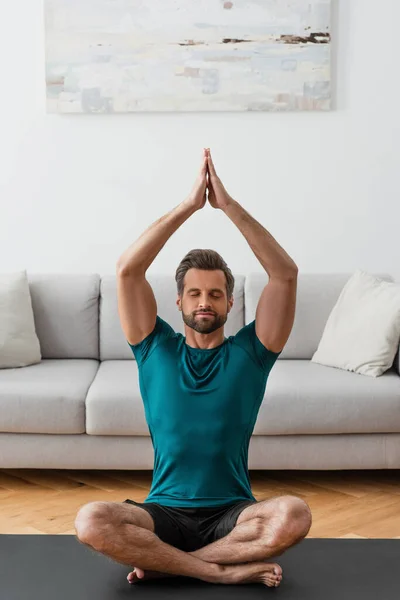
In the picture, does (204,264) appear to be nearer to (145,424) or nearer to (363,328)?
(145,424)

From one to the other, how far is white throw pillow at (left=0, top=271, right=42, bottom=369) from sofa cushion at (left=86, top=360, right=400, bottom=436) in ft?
1.70

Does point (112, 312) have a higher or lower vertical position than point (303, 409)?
higher

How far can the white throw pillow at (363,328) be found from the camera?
375cm

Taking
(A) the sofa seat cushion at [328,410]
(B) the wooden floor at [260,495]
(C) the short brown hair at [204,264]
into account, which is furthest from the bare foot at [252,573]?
(A) the sofa seat cushion at [328,410]

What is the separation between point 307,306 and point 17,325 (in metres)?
1.32

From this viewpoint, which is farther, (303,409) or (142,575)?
(303,409)

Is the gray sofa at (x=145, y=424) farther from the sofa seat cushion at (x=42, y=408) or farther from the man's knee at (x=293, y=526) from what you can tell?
the man's knee at (x=293, y=526)

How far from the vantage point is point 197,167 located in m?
4.55

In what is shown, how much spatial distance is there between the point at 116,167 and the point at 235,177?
0.61 meters

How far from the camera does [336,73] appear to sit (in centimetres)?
446

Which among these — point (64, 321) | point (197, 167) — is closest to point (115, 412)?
point (64, 321)

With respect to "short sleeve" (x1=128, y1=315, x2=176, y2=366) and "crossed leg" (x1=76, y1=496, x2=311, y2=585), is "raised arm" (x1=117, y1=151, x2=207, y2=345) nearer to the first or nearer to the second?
"short sleeve" (x1=128, y1=315, x2=176, y2=366)

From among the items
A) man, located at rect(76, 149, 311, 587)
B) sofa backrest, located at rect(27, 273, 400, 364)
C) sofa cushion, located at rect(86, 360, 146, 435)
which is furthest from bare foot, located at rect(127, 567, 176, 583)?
sofa backrest, located at rect(27, 273, 400, 364)

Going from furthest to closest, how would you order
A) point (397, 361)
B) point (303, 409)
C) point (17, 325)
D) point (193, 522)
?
point (17, 325) → point (397, 361) → point (303, 409) → point (193, 522)
